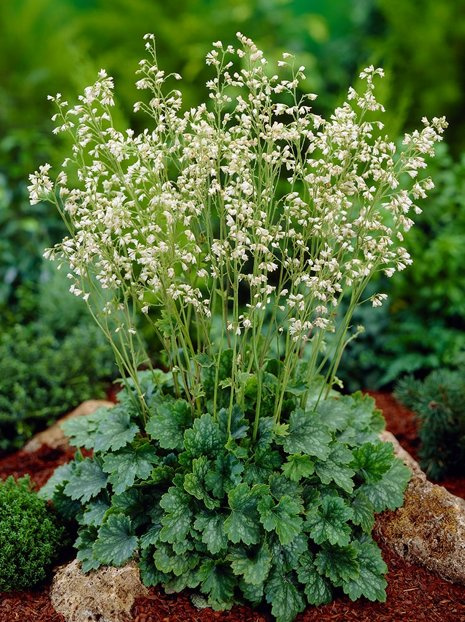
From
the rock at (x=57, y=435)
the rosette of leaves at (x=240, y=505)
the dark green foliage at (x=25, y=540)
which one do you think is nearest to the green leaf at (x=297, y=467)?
the rosette of leaves at (x=240, y=505)

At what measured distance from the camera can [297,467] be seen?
3.07 metres

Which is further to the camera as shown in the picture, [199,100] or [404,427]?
[199,100]

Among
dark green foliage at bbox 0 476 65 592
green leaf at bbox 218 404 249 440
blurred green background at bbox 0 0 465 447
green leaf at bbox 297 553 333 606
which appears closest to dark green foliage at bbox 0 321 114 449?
blurred green background at bbox 0 0 465 447

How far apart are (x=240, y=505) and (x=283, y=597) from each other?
41 cm

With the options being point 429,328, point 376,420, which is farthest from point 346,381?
point 376,420

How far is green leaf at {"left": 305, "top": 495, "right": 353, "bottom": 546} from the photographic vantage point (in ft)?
10.00

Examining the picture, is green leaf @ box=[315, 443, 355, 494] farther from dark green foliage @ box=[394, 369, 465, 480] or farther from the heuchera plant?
dark green foliage @ box=[394, 369, 465, 480]

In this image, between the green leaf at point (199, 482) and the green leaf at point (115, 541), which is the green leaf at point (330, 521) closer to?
the green leaf at point (199, 482)

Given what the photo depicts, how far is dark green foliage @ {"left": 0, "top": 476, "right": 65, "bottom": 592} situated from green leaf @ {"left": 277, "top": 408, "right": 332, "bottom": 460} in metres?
1.16

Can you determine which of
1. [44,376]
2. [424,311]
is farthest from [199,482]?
[424,311]

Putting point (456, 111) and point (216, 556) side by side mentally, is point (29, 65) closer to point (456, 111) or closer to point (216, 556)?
point (456, 111)

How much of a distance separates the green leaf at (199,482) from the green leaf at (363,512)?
0.63m

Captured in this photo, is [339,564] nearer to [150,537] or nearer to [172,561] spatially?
[172,561]

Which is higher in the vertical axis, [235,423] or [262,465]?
[235,423]
